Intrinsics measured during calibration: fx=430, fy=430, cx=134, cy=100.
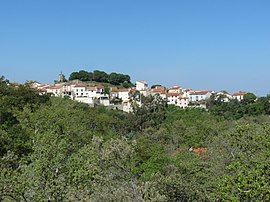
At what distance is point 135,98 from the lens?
9994 centimetres

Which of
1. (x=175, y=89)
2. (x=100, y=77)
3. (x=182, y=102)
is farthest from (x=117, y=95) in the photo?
(x=175, y=89)

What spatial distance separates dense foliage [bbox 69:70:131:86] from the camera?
12162 centimetres

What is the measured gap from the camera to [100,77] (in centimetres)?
12325

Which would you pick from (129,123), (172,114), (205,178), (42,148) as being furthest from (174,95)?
(42,148)

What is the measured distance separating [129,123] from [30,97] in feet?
83.8

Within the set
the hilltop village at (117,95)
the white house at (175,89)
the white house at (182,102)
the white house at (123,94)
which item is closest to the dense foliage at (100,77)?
the hilltop village at (117,95)

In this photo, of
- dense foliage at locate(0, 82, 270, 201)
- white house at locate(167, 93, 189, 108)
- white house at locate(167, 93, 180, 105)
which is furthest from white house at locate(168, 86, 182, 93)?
dense foliage at locate(0, 82, 270, 201)

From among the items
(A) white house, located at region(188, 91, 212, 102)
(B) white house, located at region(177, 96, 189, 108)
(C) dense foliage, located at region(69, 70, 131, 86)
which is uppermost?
(C) dense foliage, located at region(69, 70, 131, 86)

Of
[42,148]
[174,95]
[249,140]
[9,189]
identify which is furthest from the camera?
[174,95]

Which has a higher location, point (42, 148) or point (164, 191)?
point (42, 148)

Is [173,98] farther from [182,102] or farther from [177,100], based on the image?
[182,102]

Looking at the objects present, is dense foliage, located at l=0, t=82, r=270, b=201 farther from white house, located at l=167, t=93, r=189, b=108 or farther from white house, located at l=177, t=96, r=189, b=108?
white house, located at l=167, t=93, r=189, b=108

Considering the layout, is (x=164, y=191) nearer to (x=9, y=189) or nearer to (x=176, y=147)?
(x=9, y=189)

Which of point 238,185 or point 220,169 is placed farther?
point 220,169
